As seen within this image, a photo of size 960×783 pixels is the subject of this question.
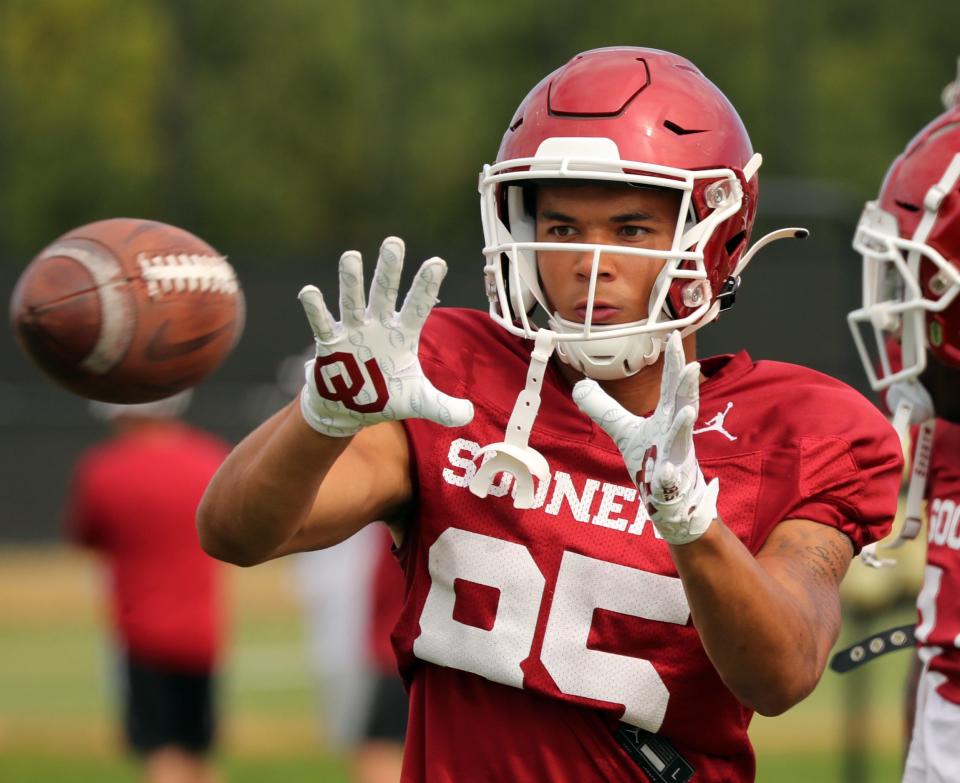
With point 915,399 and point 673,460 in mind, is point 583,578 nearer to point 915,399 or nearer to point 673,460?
point 673,460

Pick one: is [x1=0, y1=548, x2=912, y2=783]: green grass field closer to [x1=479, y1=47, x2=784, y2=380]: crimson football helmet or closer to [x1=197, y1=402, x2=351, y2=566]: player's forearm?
[x1=479, y1=47, x2=784, y2=380]: crimson football helmet

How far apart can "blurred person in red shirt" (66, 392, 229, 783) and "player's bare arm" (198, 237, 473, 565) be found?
15.6 ft

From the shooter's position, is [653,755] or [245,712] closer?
[653,755]

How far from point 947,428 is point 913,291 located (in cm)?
33

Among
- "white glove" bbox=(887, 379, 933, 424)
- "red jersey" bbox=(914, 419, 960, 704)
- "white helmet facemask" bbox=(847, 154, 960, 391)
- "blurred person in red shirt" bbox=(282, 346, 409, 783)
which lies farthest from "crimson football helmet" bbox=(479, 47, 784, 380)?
"blurred person in red shirt" bbox=(282, 346, 409, 783)

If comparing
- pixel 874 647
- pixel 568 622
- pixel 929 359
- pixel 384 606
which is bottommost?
pixel 384 606

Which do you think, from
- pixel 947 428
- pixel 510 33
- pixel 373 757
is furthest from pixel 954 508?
pixel 510 33

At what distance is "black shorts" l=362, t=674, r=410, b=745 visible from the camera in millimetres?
6422

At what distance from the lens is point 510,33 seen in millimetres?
28656

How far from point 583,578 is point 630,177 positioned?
24.4 inches

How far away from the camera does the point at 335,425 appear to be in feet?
7.52


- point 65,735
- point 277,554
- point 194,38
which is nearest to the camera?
point 277,554

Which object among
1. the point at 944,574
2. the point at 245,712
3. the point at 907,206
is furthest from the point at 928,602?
the point at 245,712

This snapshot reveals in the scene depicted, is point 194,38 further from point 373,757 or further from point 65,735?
point 373,757
